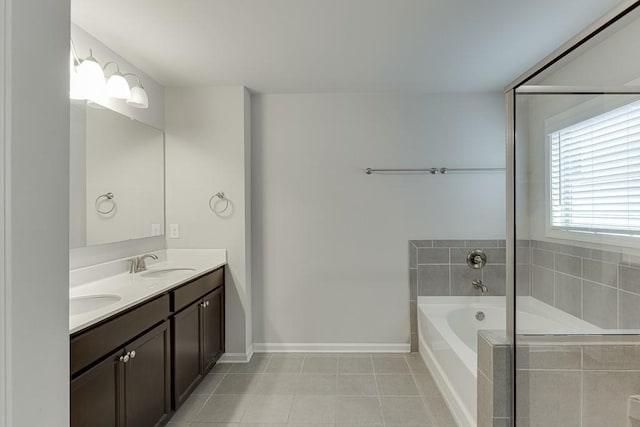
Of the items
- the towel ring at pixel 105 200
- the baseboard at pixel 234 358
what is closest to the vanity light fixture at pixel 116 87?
the towel ring at pixel 105 200

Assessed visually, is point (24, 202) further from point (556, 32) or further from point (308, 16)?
point (556, 32)

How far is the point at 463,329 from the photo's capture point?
3303 mm

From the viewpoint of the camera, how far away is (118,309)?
1734 millimetres

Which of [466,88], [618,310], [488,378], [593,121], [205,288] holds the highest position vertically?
[466,88]

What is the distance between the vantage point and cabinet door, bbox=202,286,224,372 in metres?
2.85

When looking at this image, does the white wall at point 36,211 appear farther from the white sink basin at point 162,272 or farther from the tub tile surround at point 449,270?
the tub tile surround at point 449,270

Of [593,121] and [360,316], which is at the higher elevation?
[593,121]

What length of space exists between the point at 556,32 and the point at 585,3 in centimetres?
32

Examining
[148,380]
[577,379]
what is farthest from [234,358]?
[577,379]

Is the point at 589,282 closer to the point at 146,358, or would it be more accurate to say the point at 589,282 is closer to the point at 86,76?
the point at 146,358

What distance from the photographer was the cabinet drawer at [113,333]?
4.90ft

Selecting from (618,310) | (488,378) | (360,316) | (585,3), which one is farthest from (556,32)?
→ (360,316)

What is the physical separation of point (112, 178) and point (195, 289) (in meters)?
0.96

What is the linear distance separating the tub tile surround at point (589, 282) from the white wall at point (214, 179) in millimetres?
2319
